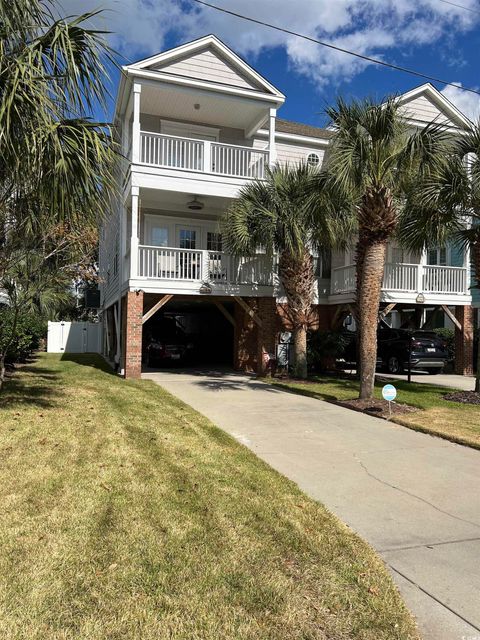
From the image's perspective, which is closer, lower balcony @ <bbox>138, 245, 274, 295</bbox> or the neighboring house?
the neighboring house

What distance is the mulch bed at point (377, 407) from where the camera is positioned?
9506 millimetres

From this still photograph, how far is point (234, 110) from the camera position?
16672 millimetres

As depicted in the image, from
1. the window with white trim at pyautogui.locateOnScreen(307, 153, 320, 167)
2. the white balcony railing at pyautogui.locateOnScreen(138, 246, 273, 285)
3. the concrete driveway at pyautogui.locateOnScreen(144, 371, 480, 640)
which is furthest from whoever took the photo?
the window with white trim at pyautogui.locateOnScreen(307, 153, 320, 167)

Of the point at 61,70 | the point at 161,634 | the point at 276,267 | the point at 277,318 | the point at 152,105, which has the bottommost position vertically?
the point at 161,634

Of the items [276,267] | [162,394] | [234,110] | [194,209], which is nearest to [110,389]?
[162,394]

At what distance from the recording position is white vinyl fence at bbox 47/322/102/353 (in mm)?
28312

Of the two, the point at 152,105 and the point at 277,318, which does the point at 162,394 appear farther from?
the point at 152,105

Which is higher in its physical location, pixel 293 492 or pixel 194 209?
pixel 194 209

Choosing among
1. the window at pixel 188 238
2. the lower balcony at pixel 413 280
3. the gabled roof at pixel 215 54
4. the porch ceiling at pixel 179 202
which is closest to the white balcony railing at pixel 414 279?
the lower balcony at pixel 413 280

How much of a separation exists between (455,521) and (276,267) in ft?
38.3

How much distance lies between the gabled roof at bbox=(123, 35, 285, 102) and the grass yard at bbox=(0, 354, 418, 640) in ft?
40.6

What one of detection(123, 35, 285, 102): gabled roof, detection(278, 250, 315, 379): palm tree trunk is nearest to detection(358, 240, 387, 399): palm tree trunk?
detection(278, 250, 315, 379): palm tree trunk

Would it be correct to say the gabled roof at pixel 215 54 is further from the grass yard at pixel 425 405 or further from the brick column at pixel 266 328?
the grass yard at pixel 425 405

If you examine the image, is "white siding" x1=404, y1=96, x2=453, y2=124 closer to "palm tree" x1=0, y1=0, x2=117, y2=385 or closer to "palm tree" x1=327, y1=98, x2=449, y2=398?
"palm tree" x1=327, y1=98, x2=449, y2=398
